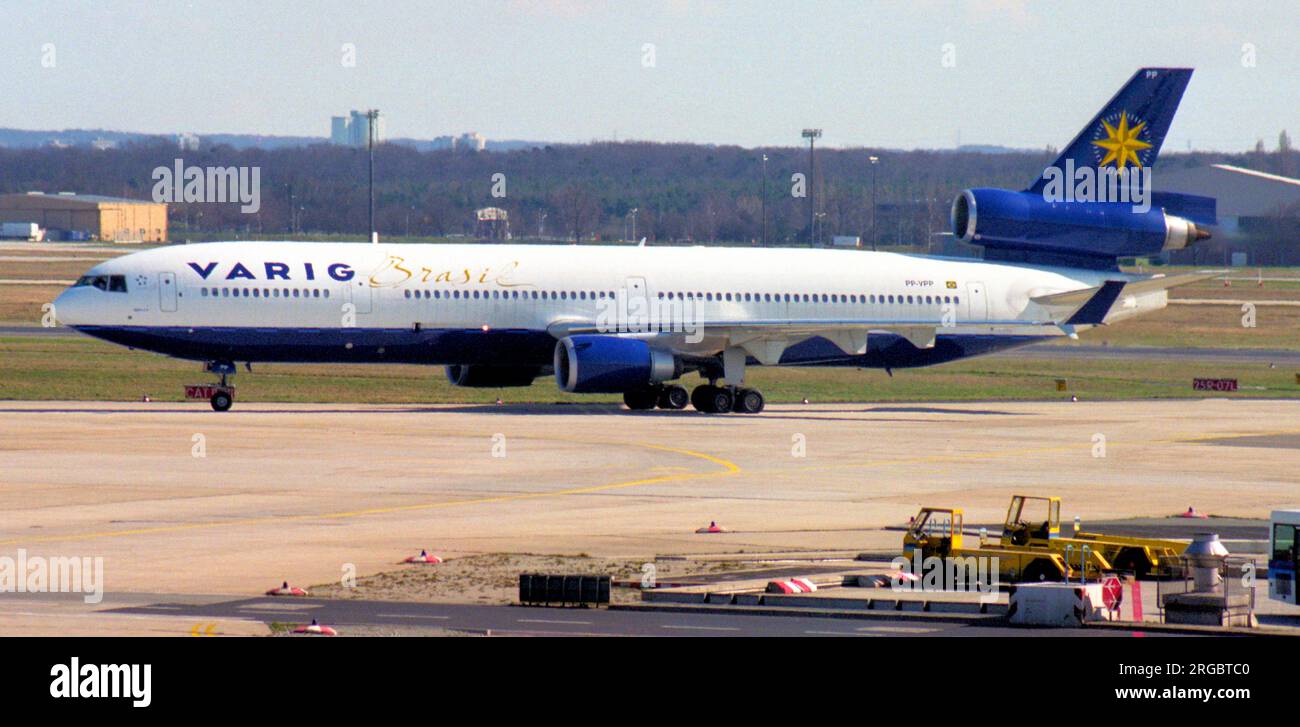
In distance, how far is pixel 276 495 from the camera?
40.1 m

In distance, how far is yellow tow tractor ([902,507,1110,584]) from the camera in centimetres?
3042

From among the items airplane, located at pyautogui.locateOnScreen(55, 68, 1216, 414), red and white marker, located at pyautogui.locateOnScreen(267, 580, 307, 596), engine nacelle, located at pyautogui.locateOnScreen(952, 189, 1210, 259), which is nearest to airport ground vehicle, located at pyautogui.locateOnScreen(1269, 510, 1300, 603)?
red and white marker, located at pyautogui.locateOnScreen(267, 580, 307, 596)

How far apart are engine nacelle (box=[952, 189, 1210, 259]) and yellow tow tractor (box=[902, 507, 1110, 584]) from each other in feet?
124

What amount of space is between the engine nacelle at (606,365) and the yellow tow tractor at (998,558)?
27.9m

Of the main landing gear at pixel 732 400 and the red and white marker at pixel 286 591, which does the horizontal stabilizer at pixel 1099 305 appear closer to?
the main landing gear at pixel 732 400

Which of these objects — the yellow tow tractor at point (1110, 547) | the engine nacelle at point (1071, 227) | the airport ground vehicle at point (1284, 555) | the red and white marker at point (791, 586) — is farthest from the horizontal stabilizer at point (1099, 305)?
the red and white marker at point (791, 586)

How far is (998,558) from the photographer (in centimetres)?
3098

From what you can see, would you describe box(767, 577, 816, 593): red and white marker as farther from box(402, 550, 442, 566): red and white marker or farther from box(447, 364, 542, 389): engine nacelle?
box(447, 364, 542, 389): engine nacelle

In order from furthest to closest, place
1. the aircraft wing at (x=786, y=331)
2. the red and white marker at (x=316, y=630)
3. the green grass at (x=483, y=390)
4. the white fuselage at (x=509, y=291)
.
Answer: the green grass at (x=483, y=390), the aircraft wing at (x=786, y=331), the white fuselage at (x=509, y=291), the red and white marker at (x=316, y=630)

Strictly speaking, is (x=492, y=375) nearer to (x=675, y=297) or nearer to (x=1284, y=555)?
(x=675, y=297)

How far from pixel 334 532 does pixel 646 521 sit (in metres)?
6.48

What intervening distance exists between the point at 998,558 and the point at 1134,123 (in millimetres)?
40018

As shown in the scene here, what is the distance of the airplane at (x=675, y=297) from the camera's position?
58.2m

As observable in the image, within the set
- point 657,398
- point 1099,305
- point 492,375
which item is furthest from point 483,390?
point 1099,305
